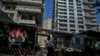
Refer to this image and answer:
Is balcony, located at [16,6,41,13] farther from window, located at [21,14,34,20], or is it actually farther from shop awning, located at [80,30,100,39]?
shop awning, located at [80,30,100,39]

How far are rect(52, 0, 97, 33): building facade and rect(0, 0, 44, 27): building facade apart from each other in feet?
91.1

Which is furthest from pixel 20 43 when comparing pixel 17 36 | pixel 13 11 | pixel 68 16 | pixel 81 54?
pixel 68 16

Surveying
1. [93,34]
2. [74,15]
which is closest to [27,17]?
[93,34]

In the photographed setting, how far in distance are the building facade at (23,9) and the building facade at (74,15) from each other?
27.8m

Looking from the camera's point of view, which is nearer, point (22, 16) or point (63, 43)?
point (63, 43)

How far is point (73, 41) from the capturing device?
1514 centimetres

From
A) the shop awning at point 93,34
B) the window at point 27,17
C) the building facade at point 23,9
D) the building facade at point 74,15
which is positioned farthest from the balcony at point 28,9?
the building facade at point 74,15

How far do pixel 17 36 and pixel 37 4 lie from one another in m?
30.3

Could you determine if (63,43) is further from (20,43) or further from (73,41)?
(20,43)

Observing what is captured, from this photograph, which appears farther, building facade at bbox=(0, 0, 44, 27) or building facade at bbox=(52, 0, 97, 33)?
building facade at bbox=(52, 0, 97, 33)

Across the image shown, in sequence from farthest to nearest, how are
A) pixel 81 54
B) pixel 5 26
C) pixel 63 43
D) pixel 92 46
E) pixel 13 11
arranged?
pixel 13 11 → pixel 63 43 → pixel 92 46 → pixel 81 54 → pixel 5 26

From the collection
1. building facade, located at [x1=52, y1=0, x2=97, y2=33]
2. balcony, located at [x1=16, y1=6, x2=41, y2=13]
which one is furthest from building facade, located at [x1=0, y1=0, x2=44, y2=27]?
building facade, located at [x1=52, y1=0, x2=97, y2=33]

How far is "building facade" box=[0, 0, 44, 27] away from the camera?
38.4m

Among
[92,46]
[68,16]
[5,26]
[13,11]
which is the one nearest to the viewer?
[5,26]
